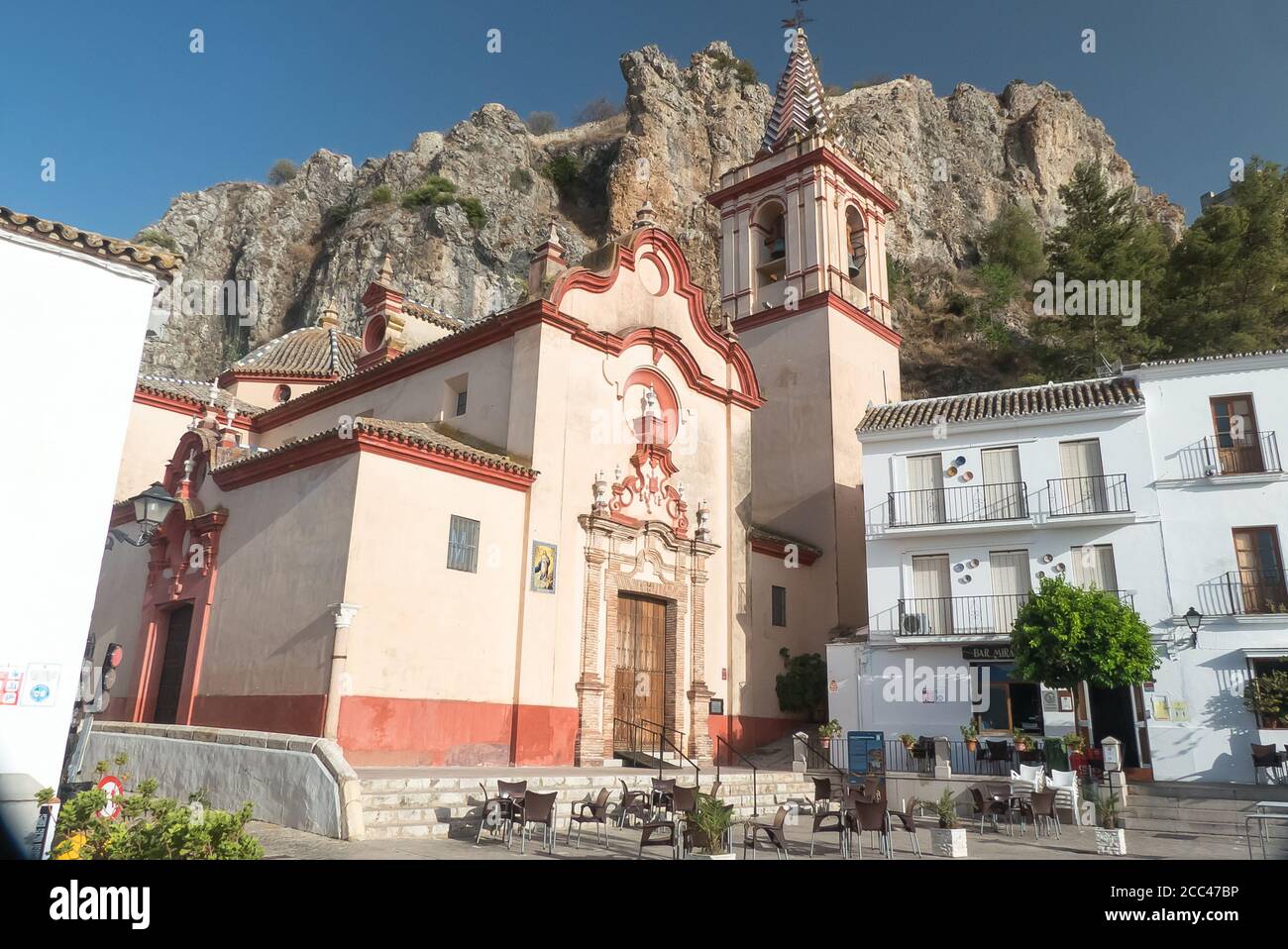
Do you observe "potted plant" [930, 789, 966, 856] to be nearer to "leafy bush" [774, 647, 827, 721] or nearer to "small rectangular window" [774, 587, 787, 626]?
"leafy bush" [774, 647, 827, 721]

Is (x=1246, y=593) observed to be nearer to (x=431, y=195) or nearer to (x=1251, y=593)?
(x=1251, y=593)

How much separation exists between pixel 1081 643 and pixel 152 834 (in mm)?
16342

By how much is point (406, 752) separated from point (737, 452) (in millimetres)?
12045

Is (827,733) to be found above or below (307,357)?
below

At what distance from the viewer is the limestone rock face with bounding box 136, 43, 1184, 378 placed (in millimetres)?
53031

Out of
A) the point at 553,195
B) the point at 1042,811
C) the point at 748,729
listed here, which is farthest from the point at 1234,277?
the point at 553,195

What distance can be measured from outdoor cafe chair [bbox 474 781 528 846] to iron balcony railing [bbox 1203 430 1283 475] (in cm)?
1807

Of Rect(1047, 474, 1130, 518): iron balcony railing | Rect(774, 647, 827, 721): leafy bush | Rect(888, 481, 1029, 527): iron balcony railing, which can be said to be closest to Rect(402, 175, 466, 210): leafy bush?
Rect(888, 481, 1029, 527): iron balcony railing

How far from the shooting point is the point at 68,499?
10742 mm

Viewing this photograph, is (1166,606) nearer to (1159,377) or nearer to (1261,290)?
(1159,377)

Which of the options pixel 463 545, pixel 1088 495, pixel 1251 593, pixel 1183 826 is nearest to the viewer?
pixel 1183 826

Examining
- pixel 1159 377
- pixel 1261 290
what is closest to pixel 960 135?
pixel 1261 290

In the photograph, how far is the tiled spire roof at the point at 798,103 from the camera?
34062 millimetres

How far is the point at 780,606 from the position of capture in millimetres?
25078
